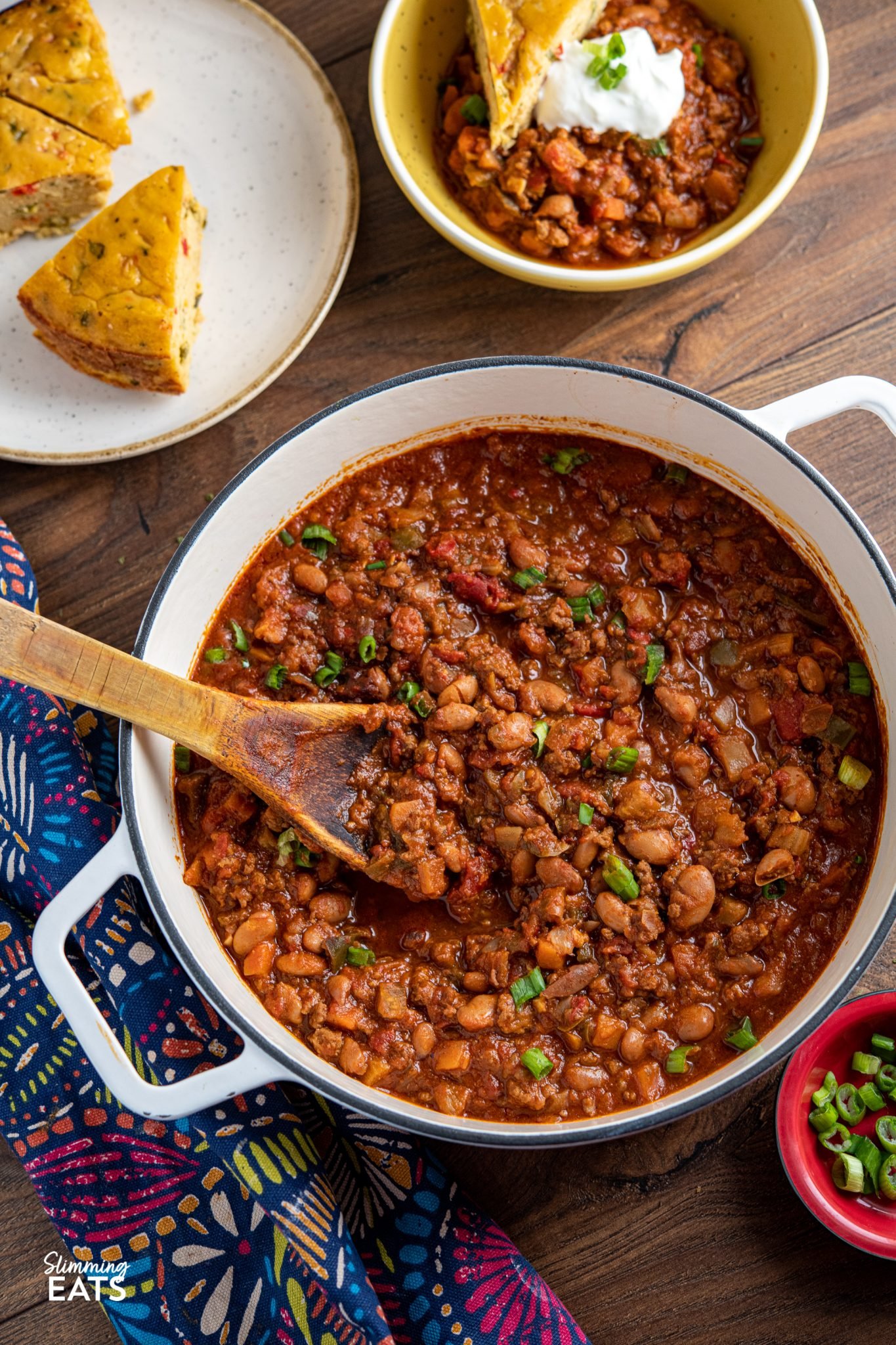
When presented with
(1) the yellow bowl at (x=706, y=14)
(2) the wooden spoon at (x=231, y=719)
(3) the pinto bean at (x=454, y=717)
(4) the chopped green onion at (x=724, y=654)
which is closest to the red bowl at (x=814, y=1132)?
(4) the chopped green onion at (x=724, y=654)

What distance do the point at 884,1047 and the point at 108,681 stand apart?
2.59 m

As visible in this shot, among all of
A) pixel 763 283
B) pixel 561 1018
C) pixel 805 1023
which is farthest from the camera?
pixel 763 283

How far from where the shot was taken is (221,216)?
398cm

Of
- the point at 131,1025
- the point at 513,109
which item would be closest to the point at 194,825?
the point at 131,1025

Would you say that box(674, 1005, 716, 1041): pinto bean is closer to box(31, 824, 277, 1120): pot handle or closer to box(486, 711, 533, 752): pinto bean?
box(486, 711, 533, 752): pinto bean

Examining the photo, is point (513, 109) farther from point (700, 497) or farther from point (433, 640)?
point (433, 640)

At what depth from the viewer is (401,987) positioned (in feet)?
10.7

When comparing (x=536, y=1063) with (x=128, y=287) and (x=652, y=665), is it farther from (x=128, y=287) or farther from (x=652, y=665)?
(x=128, y=287)

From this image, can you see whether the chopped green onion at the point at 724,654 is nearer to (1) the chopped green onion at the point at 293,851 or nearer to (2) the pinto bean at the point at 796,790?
(2) the pinto bean at the point at 796,790

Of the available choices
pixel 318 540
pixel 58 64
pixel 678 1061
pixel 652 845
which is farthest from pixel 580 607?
pixel 58 64

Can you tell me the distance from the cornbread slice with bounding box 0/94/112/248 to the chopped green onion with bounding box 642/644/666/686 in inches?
102

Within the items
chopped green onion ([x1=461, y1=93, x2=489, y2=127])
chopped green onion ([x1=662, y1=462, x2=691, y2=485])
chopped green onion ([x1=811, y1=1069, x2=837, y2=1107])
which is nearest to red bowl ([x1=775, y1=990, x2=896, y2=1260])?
chopped green onion ([x1=811, y1=1069, x2=837, y2=1107])

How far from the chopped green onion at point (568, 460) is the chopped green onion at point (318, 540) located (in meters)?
0.77

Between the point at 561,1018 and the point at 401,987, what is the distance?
48cm
